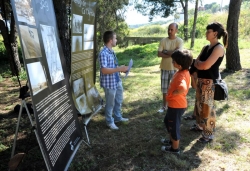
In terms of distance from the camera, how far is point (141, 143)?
323 centimetres

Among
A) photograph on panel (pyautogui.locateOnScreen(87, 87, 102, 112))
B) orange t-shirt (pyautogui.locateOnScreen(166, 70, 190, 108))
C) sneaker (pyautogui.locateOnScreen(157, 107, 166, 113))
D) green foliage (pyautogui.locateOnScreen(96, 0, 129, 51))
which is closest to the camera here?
orange t-shirt (pyautogui.locateOnScreen(166, 70, 190, 108))

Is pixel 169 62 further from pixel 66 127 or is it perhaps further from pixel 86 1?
pixel 66 127

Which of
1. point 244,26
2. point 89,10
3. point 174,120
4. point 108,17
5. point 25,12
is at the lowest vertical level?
point 174,120

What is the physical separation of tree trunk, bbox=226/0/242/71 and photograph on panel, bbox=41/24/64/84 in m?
6.02

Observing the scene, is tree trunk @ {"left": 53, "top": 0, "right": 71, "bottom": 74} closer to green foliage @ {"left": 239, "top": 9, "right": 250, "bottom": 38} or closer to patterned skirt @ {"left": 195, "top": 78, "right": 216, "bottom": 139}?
patterned skirt @ {"left": 195, "top": 78, "right": 216, "bottom": 139}

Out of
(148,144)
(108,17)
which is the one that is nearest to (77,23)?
(148,144)

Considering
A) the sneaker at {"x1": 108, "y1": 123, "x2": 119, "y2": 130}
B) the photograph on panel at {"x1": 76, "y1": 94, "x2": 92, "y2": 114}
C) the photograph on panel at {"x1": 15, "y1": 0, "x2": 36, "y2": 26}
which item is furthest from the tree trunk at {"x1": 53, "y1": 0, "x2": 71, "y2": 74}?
the photograph on panel at {"x1": 15, "y1": 0, "x2": 36, "y2": 26}

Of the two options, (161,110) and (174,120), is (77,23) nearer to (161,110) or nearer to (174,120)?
(174,120)

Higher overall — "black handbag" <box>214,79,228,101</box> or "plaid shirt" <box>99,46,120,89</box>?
"plaid shirt" <box>99,46,120,89</box>

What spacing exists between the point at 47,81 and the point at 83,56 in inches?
50.0

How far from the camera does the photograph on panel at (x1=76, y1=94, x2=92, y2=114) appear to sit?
3.21 metres

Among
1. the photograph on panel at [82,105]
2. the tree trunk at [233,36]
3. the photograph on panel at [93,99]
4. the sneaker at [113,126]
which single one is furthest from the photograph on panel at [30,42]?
the tree trunk at [233,36]

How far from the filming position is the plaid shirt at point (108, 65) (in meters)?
3.18

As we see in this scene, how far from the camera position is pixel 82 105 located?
10.9 ft
